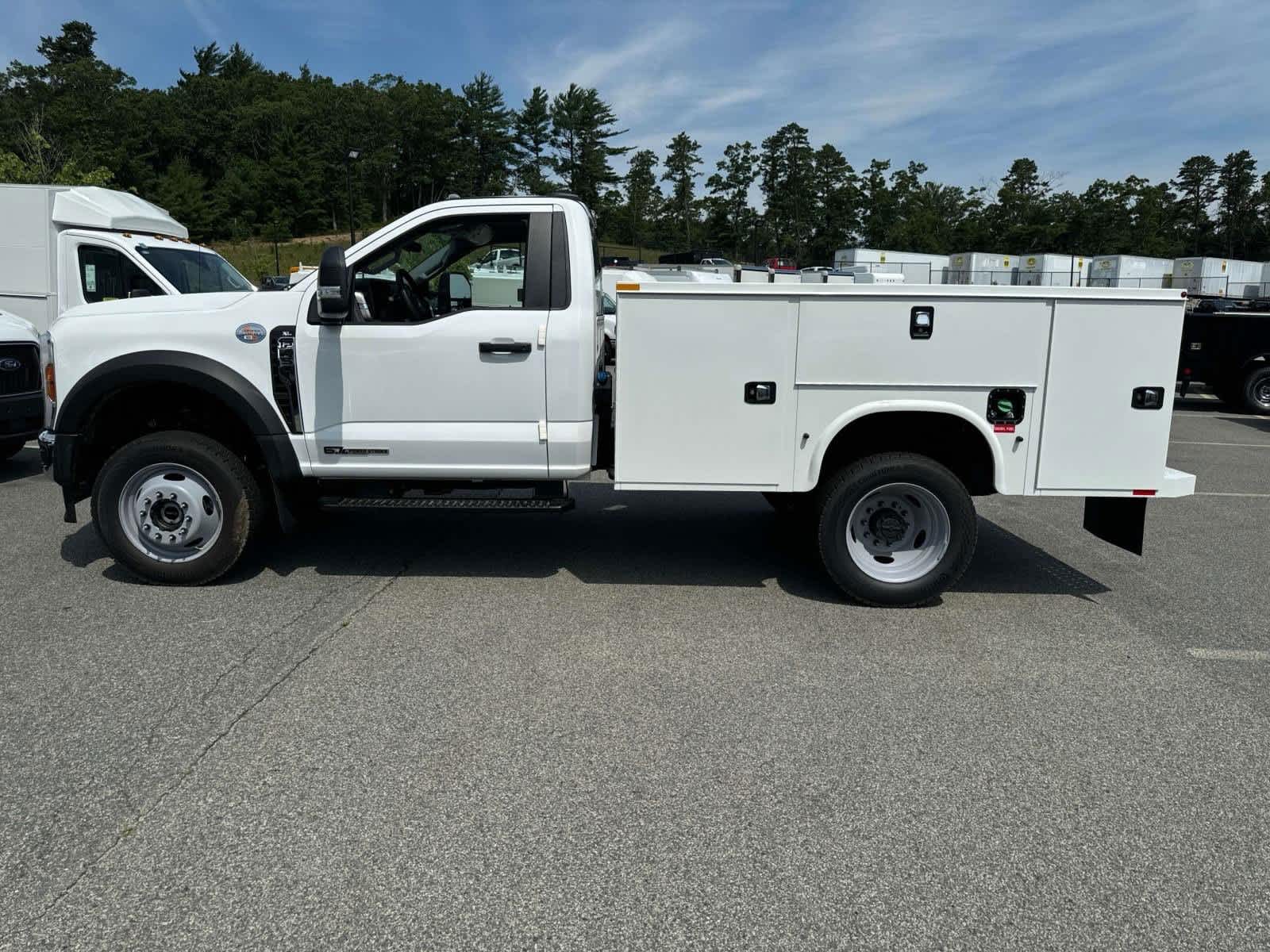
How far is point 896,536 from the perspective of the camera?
5.56 meters

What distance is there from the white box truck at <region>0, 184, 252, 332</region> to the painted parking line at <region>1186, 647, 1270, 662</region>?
10.9 m

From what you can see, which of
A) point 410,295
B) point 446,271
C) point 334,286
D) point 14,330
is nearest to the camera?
point 334,286

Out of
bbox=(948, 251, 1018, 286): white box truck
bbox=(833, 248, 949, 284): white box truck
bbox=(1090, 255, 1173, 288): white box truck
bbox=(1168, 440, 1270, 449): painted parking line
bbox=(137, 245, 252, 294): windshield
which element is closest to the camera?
bbox=(137, 245, 252, 294): windshield

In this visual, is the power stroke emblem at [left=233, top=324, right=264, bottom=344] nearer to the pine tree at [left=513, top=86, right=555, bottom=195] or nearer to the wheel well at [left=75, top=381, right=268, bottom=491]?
the wheel well at [left=75, top=381, right=268, bottom=491]

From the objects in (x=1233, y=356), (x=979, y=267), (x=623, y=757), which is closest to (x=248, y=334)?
(x=623, y=757)

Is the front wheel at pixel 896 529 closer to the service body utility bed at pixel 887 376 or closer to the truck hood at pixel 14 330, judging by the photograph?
the service body utility bed at pixel 887 376

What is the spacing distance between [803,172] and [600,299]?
10467 cm

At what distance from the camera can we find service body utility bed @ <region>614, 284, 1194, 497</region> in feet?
16.7

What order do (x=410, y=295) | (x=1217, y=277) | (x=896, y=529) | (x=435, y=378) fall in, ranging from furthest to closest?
(x=1217, y=277) < (x=410, y=295) < (x=896, y=529) < (x=435, y=378)

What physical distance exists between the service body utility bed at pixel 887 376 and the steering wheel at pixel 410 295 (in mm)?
1353

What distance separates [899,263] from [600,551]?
47.2 meters

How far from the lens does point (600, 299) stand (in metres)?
6.21

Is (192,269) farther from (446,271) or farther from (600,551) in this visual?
(600,551)

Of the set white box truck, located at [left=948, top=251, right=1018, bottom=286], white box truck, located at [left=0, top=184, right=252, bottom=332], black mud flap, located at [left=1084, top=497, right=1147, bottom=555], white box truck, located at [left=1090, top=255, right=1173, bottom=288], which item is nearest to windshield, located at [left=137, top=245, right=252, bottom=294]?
white box truck, located at [left=0, top=184, right=252, bottom=332]
